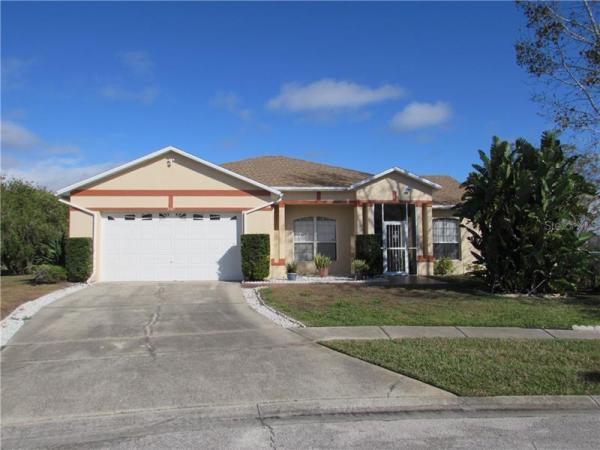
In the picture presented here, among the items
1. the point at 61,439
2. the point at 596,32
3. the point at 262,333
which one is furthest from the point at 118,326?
the point at 596,32

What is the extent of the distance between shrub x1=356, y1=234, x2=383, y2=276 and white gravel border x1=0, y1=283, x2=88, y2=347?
9.36 metres

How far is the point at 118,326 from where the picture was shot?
32.7ft

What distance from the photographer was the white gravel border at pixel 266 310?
10094 millimetres

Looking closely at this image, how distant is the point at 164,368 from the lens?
7.17 m

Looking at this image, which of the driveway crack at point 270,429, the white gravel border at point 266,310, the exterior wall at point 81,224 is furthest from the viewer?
the exterior wall at point 81,224

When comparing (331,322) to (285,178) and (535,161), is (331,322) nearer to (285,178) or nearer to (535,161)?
(535,161)

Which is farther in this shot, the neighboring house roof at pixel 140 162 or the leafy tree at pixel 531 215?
the neighboring house roof at pixel 140 162

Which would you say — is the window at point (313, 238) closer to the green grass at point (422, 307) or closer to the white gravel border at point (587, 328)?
the green grass at point (422, 307)

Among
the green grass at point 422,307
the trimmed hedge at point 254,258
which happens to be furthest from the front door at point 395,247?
the trimmed hedge at point 254,258

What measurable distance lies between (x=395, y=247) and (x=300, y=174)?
194 inches

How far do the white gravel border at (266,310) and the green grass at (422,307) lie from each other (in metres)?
0.18

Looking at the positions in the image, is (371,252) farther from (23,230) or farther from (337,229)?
(23,230)

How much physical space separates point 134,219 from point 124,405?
12.6 meters

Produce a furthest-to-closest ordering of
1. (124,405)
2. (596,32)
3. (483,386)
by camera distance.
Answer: (596,32) < (483,386) < (124,405)
